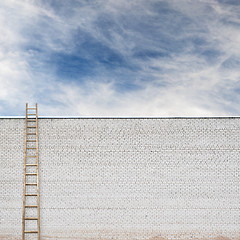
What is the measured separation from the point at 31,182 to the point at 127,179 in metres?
3.23

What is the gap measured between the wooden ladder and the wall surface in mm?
207

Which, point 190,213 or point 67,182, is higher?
point 67,182

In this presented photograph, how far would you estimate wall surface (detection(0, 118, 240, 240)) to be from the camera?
9305mm

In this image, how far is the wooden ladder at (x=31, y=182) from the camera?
9172mm

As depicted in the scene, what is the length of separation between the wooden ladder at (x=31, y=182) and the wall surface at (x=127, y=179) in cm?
21

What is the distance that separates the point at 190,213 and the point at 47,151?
5.27m

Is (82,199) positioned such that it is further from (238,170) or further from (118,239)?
(238,170)

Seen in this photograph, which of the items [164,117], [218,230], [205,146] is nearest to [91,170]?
[164,117]

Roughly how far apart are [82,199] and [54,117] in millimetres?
2944

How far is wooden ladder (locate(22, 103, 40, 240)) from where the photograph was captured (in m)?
9.17

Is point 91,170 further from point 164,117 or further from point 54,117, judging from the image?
point 164,117

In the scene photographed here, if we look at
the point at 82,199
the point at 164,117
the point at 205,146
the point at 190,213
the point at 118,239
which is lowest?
the point at 118,239

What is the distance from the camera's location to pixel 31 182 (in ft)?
30.7

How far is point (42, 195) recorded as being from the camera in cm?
932
